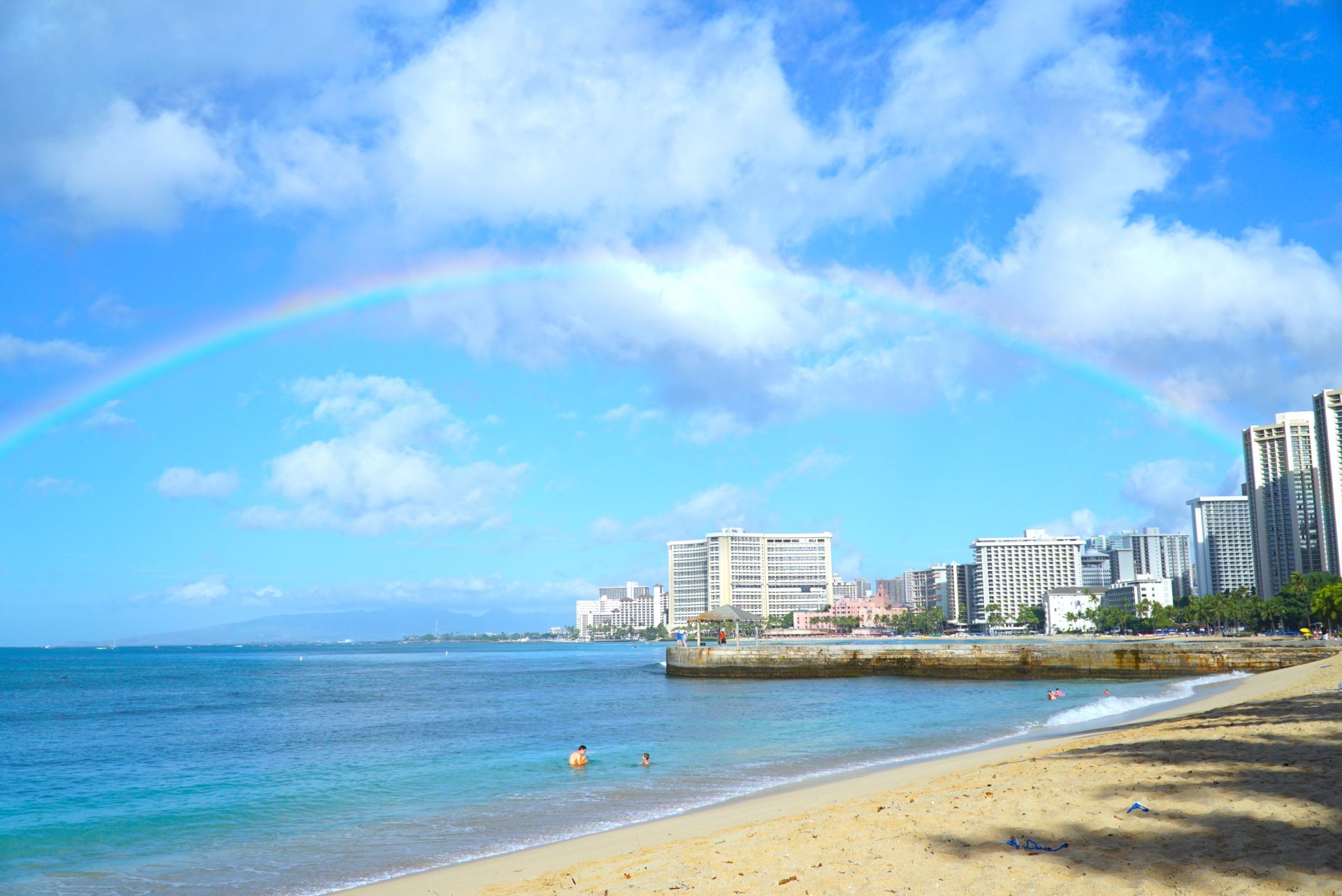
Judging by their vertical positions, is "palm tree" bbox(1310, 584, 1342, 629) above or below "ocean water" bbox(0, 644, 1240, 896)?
above

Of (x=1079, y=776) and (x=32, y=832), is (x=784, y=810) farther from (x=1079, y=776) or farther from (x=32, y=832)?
(x=32, y=832)

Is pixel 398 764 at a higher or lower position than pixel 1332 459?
lower

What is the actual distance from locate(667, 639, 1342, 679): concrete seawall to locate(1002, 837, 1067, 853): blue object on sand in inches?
1927

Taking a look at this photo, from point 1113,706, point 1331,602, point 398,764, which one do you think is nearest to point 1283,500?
point 1331,602

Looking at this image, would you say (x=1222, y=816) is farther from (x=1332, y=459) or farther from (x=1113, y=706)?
(x=1332, y=459)

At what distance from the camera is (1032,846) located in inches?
349

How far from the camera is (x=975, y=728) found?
29.4 m

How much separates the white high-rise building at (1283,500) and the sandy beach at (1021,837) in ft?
580

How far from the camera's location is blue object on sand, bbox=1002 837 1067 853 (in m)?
8.71

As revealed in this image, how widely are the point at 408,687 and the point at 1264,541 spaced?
175m

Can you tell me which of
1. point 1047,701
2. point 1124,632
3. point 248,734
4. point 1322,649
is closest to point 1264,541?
point 1124,632

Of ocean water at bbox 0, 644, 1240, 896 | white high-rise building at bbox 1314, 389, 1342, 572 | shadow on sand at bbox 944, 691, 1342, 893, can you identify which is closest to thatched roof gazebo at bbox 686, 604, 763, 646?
ocean water at bbox 0, 644, 1240, 896

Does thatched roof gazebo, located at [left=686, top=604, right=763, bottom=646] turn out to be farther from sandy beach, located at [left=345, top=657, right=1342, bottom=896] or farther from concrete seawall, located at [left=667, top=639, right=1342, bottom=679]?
sandy beach, located at [left=345, top=657, right=1342, bottom=896]

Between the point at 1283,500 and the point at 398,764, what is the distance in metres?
196
